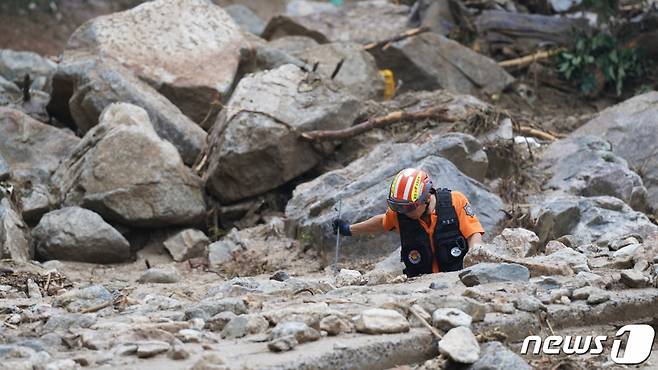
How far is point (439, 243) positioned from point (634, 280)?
67.0 inches

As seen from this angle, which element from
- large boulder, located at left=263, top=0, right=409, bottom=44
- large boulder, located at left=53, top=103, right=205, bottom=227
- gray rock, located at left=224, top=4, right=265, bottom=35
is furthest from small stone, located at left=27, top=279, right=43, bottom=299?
gray rock, located at left=224, top=4, right=265, bottom=35

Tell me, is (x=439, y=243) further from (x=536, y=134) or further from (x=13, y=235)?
(x=536, y=134)

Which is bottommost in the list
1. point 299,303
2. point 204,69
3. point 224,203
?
point 224,203

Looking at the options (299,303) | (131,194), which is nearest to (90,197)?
(131,194)

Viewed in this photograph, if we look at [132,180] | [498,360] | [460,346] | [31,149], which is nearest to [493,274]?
[460,346]

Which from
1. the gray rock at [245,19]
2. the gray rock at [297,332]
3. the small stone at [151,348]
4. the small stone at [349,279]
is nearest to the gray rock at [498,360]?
the gray rock at [297,332]

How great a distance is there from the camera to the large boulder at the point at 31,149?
35.5 ft

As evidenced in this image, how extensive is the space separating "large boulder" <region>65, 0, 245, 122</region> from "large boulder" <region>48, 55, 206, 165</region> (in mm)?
516

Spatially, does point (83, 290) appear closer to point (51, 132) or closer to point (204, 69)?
point (51, 132)

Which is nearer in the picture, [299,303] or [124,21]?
[299,303]

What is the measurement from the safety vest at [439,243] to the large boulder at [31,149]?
4392 mm

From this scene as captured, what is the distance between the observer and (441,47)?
15.1 m

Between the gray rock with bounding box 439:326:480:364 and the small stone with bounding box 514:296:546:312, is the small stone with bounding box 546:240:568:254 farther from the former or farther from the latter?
the gray rock with bounding box 439:326:480:364

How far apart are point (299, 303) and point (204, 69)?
7660 mm
